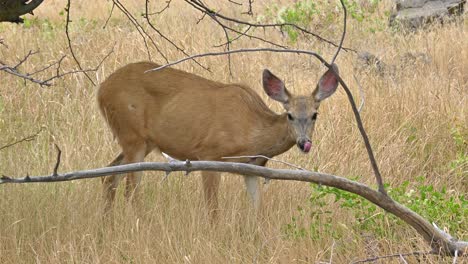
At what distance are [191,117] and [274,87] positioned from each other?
75 cm

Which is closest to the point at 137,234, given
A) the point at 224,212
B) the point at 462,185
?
the point at 224,212

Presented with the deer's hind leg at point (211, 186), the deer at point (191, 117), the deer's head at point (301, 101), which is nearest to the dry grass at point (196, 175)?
the deer's hind leg at point (211, 186)

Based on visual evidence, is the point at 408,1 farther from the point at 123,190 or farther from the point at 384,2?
the point at 123,190

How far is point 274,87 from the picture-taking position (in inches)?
266

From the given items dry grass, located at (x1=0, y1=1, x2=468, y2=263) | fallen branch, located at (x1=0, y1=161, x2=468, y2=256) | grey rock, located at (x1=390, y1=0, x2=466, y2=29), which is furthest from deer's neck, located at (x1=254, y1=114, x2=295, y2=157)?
grey rock, located at (x1=390, y1=0, x2=466, y2=29)

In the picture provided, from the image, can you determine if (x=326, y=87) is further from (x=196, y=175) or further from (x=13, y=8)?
(x=13, y=8)

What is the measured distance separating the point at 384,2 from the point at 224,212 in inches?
452

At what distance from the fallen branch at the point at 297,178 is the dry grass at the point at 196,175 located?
0.86 feet

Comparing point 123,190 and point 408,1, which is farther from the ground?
point 408,1

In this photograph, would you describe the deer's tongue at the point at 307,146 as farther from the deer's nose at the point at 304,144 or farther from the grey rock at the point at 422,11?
the grey rock at the point at 422,11

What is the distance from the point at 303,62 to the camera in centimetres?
1095

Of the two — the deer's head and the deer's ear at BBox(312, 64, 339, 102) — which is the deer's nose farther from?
the deer's ear at BBox(312, 64, 339, 102)

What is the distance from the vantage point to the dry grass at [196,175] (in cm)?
538

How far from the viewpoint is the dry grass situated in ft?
17.6
